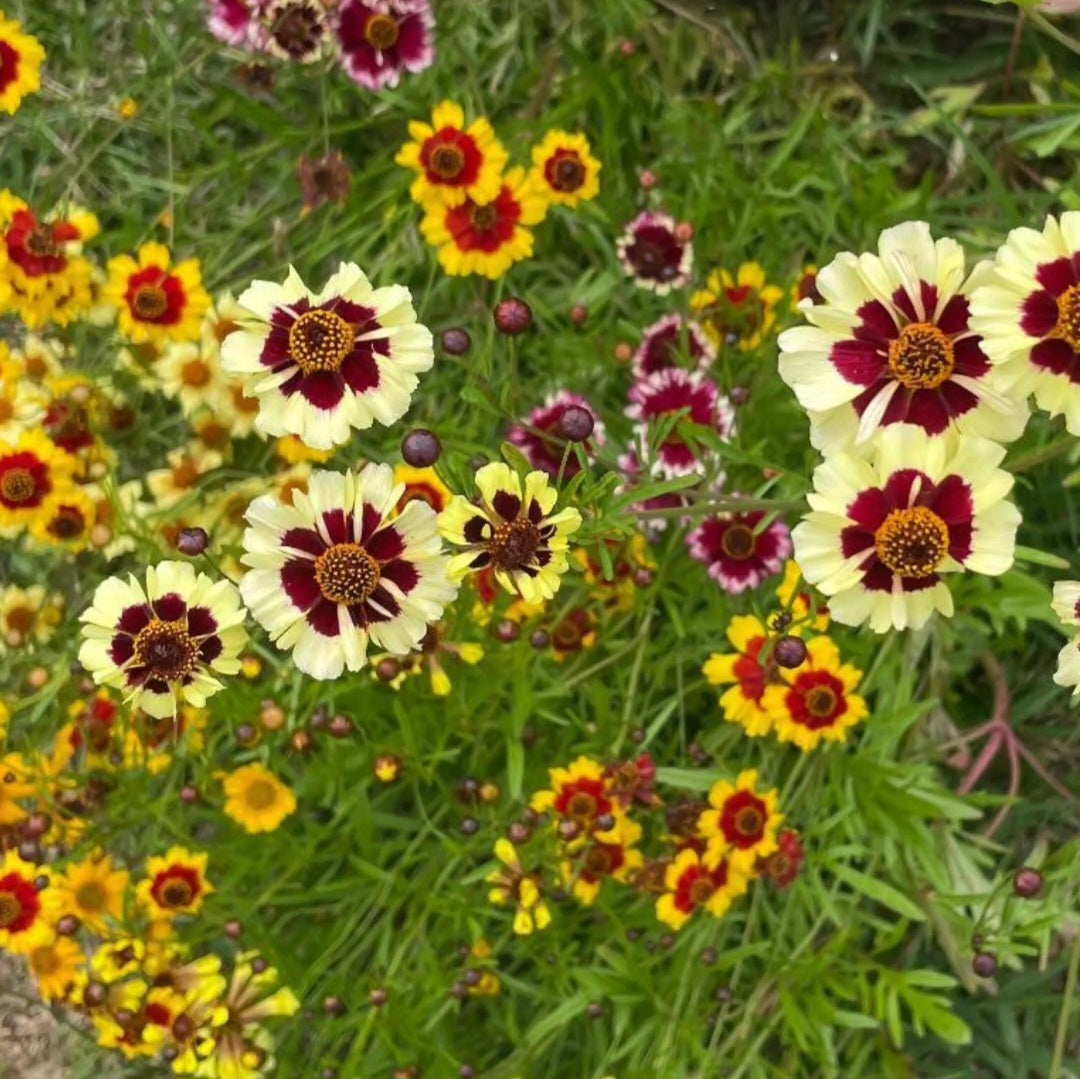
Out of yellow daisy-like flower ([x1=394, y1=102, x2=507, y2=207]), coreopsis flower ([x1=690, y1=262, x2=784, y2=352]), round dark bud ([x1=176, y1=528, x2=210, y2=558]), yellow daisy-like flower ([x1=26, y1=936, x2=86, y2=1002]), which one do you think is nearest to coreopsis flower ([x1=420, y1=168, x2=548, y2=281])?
yellow daisy-like flower ([x1=394, y1=102, x2=507, y2=207])

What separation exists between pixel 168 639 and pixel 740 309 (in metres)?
0.99

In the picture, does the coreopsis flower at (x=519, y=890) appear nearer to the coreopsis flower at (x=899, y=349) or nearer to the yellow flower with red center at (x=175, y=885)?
the yellow flower with red center at (x=175, y=885)

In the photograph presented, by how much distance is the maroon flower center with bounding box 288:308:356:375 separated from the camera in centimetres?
101

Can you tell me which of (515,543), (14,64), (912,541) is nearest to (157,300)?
(14,64)

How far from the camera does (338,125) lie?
2010 mm

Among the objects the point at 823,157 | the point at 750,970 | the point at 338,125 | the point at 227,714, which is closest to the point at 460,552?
the point at 227,714

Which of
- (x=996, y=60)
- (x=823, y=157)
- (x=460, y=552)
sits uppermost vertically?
(x=996, y=60)

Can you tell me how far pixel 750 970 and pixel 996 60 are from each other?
5.03ft

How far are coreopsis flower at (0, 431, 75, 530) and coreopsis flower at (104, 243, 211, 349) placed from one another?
21 cm

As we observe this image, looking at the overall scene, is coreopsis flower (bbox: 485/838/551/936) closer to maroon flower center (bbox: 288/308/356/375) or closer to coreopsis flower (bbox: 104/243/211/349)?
maroon flower center (bbox: 288/308/356/375)

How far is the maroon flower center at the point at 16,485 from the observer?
1.61 metres

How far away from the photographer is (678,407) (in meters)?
1.64

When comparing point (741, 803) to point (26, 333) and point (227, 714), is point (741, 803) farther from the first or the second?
point (26, 333)

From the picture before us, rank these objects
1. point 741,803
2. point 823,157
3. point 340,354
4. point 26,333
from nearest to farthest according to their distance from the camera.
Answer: point 340,354, point 741,803, point 823,157, point 26,333
